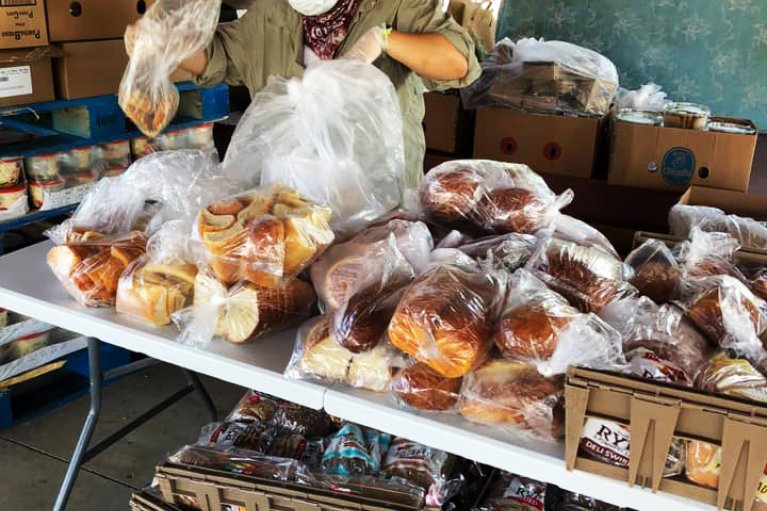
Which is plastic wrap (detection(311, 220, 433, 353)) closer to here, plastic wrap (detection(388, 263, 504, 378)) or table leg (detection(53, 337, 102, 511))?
plastic wrap (detection(388, 263, 504, 378))

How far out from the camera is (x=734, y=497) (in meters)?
0.88

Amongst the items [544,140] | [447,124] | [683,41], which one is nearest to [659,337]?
[544,140]

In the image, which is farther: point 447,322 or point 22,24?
point 22,24

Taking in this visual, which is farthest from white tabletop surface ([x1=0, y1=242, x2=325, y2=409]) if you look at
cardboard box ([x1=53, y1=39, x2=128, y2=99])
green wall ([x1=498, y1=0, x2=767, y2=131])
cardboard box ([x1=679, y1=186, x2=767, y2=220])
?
green wall ([x1=498, y1=0, x2=767, y2=131])

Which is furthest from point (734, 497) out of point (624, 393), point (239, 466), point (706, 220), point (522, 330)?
point (706, 220)

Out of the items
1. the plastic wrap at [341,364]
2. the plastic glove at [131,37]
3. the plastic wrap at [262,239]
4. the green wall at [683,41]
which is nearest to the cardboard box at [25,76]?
Answer: the plastic glove at [131,37]

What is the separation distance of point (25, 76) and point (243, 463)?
4.50 feet

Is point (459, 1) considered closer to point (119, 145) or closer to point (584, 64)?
point (584, 64)

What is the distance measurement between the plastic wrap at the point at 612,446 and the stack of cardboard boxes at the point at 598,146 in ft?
5.63

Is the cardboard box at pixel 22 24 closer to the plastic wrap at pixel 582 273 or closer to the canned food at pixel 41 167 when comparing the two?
the canned food at pixel 41 167

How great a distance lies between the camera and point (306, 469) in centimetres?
130

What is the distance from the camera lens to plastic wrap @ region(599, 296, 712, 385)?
0.97 metres

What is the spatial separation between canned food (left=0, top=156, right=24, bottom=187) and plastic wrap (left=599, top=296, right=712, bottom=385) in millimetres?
1762

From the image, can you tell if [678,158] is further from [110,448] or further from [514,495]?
[110,448]
